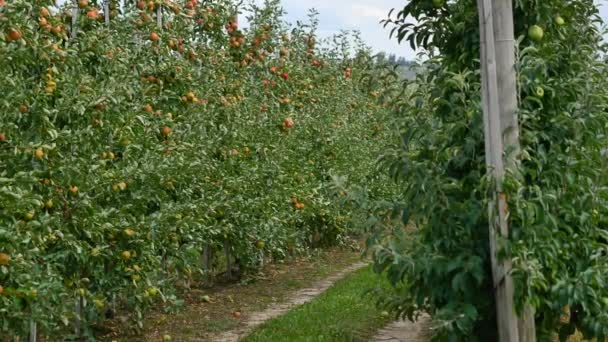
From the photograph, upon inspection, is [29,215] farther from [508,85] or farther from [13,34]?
[508,85]

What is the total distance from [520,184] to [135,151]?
9.59 feet

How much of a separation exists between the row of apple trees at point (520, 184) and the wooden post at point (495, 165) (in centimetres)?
6

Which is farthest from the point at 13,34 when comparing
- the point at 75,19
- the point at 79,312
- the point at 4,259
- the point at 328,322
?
the point at 328,322

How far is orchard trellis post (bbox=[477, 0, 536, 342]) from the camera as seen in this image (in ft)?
14.1

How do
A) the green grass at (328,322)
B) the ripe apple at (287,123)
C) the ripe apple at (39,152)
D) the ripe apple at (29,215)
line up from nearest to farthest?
the ripe apple at (29,215) → the ripe apple at (39,152) → the green grass at (328,322) → the ripe apple at (287,123)

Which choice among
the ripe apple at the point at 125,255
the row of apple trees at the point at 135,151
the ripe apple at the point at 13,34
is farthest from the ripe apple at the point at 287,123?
the ripe apple at the point at 13,34

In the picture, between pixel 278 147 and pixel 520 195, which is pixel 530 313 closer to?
pixel 520 195

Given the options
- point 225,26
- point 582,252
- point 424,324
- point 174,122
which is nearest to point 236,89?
point 225,26

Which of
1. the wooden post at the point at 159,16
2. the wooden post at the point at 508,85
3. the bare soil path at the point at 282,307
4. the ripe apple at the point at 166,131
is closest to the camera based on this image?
the wooden post at the point at 508,85

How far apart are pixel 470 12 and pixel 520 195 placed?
3.46 feet

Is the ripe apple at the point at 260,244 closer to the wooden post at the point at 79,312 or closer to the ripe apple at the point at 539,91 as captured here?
the wooden post at the point at 79,312

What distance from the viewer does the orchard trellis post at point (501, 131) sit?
431cm

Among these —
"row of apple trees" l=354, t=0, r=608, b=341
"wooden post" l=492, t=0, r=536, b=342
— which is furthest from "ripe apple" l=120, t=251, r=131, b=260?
"wooden post" l=492, t=0, r=536, b=342

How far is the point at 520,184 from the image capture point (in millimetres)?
4293
